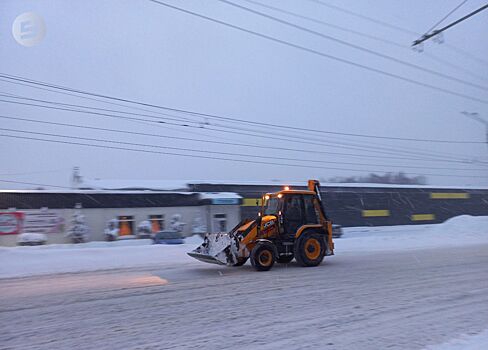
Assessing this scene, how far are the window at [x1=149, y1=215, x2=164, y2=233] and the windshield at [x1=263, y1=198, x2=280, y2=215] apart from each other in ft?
66.8

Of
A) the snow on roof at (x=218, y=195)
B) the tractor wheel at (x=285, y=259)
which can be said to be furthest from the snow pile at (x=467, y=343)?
the snow on roof at (x=218, y=195)

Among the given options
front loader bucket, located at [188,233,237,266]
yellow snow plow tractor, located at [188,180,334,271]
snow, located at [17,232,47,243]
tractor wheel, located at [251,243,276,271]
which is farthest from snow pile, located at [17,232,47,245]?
tractor wheel, located at [251,243,276,271]

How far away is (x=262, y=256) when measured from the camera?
12.2 meters

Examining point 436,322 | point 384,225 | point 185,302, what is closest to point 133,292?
point 185,302

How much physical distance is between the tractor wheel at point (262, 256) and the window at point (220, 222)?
2224 cm

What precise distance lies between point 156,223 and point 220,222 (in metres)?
4.91

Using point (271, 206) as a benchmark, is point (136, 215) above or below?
above

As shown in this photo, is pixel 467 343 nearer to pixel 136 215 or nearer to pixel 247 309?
pixel 247 309

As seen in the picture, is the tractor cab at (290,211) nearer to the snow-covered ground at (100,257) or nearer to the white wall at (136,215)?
the snow-covered ground at (100,257)

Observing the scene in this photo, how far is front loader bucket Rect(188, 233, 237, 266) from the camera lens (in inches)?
468

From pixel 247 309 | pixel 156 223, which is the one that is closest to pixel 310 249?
pixel 247 309

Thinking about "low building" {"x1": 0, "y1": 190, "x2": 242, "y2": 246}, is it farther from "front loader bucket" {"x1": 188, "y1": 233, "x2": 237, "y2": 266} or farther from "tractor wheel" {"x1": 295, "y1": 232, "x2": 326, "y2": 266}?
"tractor wheel" {"x1": 295, "y1": 232, "x2": 326, "y2": 266}

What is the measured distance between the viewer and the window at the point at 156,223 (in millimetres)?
32500

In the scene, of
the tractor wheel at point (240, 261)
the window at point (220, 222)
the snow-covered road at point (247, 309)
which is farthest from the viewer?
the window at point (220, 222)
